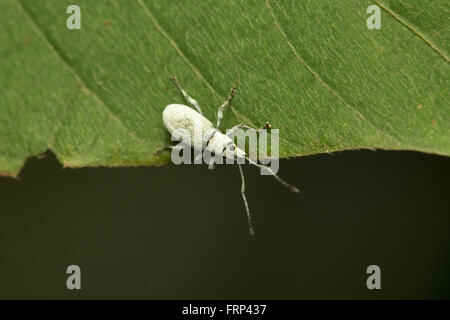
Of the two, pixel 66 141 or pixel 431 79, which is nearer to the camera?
pixel 431 79

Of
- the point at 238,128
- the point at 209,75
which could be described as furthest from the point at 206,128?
Result: the point at 209,75

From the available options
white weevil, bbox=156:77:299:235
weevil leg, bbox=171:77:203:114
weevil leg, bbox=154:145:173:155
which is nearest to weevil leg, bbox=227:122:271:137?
white weevil, bbox=156:77:299:235

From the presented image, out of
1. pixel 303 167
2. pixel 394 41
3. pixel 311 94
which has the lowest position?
pixel 303 167

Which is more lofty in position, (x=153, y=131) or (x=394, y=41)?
(x=394, y=41)

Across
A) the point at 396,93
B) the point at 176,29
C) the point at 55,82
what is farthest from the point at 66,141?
the point at 396,93

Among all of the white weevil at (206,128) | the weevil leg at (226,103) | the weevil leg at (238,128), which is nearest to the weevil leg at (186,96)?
the white weevil at (206,128)

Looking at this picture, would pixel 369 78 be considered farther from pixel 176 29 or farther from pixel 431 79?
pixel 176 29
